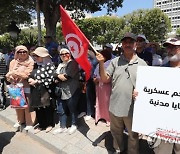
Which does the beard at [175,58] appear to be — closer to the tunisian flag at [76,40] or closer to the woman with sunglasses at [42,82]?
the tunisian flag at [76,40]

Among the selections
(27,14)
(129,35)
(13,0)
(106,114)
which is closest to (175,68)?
(129,35)

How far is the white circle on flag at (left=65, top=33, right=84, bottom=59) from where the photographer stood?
388 cm

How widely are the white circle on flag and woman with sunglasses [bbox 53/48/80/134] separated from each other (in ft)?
1.55

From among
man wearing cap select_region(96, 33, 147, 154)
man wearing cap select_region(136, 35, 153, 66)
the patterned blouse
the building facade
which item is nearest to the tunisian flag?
man wearing cap select_region(96, 33, 147, 154)

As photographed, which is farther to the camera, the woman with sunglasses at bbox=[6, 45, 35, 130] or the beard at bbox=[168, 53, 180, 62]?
the woman with sunglasses at bbox=[6, 45, 35, 130]

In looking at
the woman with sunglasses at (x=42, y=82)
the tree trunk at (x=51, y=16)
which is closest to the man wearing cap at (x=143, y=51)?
the woman with sunglasses at (x=42, y=82)

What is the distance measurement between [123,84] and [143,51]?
227cm

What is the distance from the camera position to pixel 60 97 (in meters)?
4.75

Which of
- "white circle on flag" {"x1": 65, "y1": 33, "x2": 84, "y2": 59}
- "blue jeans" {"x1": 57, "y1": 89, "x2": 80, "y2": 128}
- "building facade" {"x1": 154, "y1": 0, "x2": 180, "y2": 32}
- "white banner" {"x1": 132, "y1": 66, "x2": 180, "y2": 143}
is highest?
"building facade" {"x1": 154, "y1": 0, "x2": 180, "y2": 32}

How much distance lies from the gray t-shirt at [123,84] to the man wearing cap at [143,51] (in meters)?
1.91

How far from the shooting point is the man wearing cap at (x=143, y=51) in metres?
5.26

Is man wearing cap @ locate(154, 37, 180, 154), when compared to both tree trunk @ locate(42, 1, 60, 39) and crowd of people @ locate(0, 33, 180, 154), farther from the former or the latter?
tree trunk @ locate(42, 1, 60, 39)

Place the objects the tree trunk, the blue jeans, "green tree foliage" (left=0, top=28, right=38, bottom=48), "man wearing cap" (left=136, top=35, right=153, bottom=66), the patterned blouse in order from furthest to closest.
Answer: the tree trunk < "green tree foliage" (left=0, top=28, right=38, bottom=48) < "man wearing cap" (left=136, top=35, right=153, bottom=66) < the blue jeans < the patterned blouse

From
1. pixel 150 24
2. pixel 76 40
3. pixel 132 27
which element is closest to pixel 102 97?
pixel 76 40
